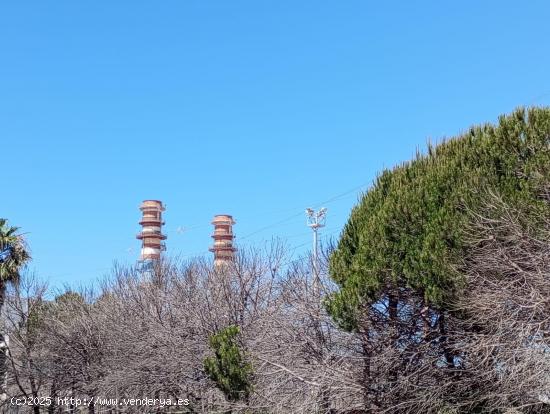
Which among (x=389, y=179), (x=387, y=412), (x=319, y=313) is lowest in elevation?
(x=387, y=412)

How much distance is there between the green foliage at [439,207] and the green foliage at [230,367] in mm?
2129

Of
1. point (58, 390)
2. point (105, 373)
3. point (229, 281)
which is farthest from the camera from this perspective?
point (58, 390)

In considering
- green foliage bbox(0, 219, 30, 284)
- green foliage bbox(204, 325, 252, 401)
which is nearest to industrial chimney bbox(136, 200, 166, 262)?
green foliage bbox(0, 219, 30, 284)

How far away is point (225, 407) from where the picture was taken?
14398 millimetres

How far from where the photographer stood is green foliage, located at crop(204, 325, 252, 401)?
43.3 feet

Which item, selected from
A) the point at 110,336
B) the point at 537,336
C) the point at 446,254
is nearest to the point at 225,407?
the point at 446,254

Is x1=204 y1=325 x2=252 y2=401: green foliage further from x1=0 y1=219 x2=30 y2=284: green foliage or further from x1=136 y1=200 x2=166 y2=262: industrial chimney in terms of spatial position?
x1=136 y1=200 x2=166 y2=262: industrial chimney

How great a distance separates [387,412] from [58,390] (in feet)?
50.7

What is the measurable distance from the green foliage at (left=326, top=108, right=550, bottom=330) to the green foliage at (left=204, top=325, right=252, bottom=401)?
2.13 meters

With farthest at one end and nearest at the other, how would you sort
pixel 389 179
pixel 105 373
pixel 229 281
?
pixel 105 373, pixel 229 281, pixel 389 179

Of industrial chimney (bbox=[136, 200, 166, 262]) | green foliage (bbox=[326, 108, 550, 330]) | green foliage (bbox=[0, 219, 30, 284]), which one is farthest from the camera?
industrial chimney (bbox=[136, 200, 166, 262])

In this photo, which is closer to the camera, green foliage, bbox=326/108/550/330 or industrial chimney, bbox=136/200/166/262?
green foliage, bbox=326/108/550/330

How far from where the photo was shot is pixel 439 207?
12211 millimetres

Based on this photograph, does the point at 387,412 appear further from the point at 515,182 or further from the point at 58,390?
the point at 58,390
